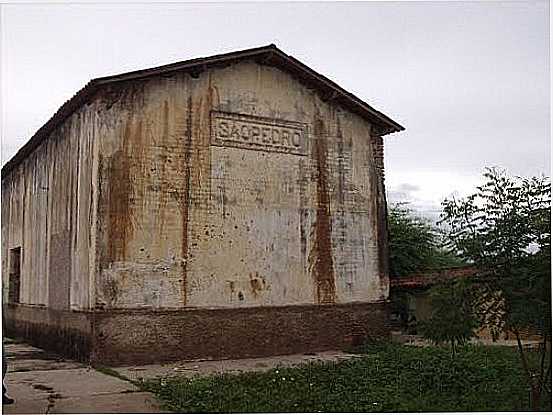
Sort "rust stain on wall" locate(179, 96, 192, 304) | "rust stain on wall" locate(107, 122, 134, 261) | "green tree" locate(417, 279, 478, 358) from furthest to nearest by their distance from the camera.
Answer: "rust stain on wall" locate(179, 96, 192, 304) < "rust stain on wall" locate(107, 122, 134, 261) < "green tree" locate(417, 279, 478, 358)

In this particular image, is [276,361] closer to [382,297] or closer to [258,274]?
[258,274]

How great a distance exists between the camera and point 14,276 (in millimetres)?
21391

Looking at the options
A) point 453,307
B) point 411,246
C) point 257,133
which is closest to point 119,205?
point 257,133

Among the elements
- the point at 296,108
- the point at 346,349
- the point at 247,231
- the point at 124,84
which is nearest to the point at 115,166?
the point at 124,84

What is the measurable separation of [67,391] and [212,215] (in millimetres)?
5434

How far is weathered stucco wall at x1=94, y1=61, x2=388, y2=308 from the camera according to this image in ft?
47.1

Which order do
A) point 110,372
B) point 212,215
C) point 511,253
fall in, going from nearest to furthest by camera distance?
point 511,253 → point 110,372 → point 212,215

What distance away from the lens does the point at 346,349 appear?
16.5 metres

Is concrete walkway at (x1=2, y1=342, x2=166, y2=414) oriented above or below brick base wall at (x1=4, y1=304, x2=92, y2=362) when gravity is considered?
below

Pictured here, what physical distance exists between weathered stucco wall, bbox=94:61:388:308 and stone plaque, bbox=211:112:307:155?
3cm

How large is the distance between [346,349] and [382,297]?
5.78ft

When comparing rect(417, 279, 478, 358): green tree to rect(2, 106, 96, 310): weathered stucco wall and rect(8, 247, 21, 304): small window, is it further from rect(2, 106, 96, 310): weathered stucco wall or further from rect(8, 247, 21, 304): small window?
rect(8, 247, 21, 304): small window

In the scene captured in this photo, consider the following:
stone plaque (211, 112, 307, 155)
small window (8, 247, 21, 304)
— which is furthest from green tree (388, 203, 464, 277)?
small window (8, 247, 21, 304)

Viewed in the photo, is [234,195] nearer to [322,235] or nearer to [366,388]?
[322,235]
